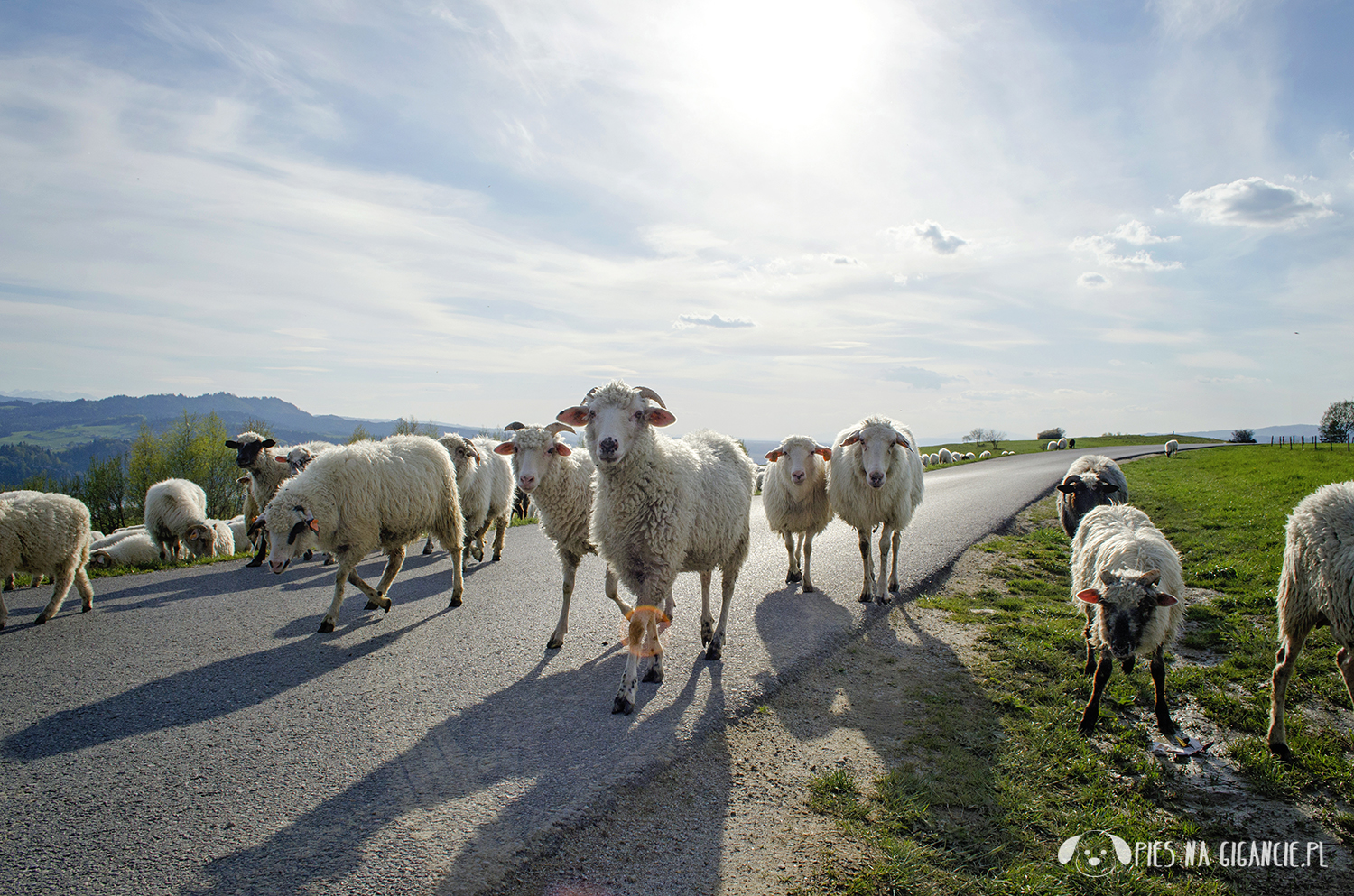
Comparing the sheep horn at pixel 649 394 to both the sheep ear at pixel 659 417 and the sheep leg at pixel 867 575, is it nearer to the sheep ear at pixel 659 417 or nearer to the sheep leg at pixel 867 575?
the sheep ear at pixel 659 417

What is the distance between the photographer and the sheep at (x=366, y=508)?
7.49 meters

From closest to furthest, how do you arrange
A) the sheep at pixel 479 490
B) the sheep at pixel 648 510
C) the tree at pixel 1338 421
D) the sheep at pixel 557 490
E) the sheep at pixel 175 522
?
1. the sheep at pixel 648 510
2. the sheep at pixel 557 490
3. the sheep at pixel 479 490
4. the sheep at pixel 175 522
5. the tree at pixel 1338 421

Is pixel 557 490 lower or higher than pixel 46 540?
higher

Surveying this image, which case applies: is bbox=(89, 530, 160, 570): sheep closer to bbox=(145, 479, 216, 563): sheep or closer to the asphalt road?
bbox=(145, 479, 216, 563): sheep

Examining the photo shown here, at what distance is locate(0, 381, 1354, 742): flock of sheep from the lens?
5008mm

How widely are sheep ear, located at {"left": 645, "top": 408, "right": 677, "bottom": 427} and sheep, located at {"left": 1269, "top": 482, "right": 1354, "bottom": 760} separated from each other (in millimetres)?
5327

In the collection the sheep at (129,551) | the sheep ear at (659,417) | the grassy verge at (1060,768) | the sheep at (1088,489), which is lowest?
the sheep at (129,551)

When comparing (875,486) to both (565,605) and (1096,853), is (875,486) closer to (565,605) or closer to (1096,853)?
(565,605)

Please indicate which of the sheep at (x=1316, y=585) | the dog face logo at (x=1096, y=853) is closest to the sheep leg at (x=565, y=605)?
the dog face logo at (x=1096, y=853)

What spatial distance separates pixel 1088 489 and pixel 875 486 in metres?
3.28

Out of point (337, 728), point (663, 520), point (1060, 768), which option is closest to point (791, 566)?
point (663, 520)

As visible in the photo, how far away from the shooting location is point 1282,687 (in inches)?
189

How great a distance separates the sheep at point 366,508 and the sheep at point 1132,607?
7.28 meters

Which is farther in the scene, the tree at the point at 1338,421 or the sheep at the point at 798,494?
the tree at the point at 1338,421
